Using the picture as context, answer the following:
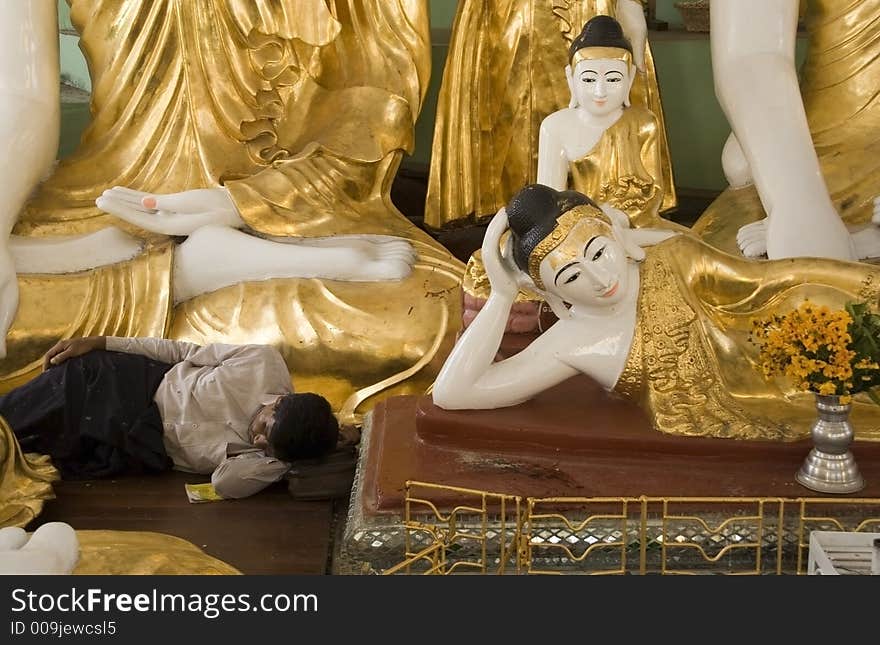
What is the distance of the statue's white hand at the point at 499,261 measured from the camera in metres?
2.50

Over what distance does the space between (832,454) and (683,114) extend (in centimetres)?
231

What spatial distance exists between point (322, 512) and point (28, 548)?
3.70 ft

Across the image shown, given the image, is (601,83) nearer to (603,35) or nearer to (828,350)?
(603,35)

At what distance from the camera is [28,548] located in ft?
5.75

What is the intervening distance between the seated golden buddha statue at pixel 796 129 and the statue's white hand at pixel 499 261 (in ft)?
3.09

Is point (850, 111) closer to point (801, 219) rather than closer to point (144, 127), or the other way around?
point (801, 219)

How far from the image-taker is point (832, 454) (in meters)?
2.41

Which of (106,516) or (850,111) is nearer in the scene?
(106,516)

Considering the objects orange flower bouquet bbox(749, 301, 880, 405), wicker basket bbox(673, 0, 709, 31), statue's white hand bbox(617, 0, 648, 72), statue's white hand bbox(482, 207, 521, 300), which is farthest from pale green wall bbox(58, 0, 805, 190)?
orange flower bouquet bbox(749, 301, 880, 405)

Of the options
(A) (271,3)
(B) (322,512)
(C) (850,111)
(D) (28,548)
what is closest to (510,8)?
(A) (271,3)

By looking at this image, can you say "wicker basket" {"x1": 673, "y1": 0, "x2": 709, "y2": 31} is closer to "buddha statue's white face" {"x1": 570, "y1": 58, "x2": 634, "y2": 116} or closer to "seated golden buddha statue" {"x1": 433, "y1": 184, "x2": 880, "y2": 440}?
"buddha statue's white face" {"x1": 570, "y1": 58, "x2": 634, "y2": 116}

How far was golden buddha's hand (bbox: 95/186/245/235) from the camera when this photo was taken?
3539 mm

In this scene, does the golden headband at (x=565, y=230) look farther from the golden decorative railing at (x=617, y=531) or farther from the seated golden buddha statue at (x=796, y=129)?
the seated golden buddha statue at (x=796, y=129)

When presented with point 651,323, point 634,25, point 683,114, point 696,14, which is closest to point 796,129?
point 634,25
